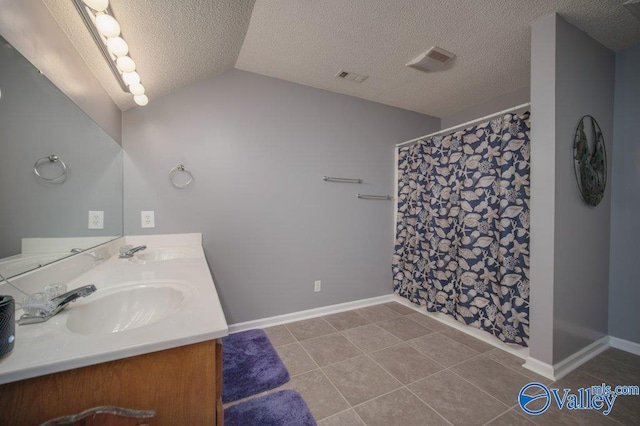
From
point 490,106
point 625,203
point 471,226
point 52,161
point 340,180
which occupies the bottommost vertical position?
point 471,226

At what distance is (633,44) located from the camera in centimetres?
190

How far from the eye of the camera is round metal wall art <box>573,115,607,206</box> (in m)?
1.70

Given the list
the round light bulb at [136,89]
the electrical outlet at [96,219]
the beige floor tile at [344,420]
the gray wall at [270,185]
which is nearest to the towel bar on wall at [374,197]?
the gray wall at [270,185]

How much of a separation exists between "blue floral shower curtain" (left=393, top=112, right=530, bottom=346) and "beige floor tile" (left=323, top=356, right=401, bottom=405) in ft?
3.36

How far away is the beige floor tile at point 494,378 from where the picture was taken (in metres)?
1.48

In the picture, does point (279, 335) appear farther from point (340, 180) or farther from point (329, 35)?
point (329, 35)

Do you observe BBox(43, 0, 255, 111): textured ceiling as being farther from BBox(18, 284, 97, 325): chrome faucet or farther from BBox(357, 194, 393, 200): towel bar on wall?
BBox(357, 194, 393, 200): towel bar on wall

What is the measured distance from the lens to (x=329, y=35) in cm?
175

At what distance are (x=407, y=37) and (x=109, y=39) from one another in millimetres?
1757

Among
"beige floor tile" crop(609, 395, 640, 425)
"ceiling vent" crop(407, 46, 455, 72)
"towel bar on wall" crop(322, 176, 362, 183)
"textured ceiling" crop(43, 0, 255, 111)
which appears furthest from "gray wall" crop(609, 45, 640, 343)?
"textured ceiling" crop(43, 0, 255, 111)

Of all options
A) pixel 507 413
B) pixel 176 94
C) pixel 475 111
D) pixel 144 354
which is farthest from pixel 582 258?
pixel 176 94

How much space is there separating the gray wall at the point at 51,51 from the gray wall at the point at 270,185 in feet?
1.64

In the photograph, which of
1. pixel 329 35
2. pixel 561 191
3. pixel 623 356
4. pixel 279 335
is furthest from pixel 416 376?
pixel 329 35

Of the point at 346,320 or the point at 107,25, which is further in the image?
the point at 346,320
